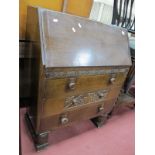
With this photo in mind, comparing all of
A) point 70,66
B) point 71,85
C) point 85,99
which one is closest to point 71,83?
point 71,85

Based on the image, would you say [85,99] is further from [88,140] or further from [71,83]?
[88,140]

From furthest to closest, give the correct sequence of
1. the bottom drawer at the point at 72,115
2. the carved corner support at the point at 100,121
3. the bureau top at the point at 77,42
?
the carved corner support at the point at 100,121 < the bottom drawer at the point at 72,115 < the bureau top at the point at 77,42

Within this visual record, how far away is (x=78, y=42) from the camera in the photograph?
3.37 feet

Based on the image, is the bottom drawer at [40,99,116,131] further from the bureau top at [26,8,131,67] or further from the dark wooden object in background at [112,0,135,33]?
the dark wooden object in background at [112,0,135,33]

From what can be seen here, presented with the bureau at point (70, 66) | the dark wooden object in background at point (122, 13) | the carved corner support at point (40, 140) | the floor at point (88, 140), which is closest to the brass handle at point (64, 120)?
the bureau at point (70, 66)

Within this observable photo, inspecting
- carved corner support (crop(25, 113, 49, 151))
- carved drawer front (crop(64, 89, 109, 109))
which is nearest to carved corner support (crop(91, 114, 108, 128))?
carved drawer front (crop(64, 89, 109, 109))

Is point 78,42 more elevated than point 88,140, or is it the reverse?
point 78,42

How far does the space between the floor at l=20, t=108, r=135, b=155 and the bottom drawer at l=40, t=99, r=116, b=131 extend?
213 mm

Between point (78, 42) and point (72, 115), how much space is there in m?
0.57

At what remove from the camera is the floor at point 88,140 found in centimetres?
128

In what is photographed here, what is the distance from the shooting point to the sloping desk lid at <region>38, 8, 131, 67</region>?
909mm

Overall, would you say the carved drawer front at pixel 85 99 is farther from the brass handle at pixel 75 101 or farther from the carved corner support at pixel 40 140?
the carved corner support at pixel 40 140

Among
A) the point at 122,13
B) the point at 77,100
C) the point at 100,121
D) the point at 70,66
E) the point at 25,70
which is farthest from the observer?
the point at 122,13
